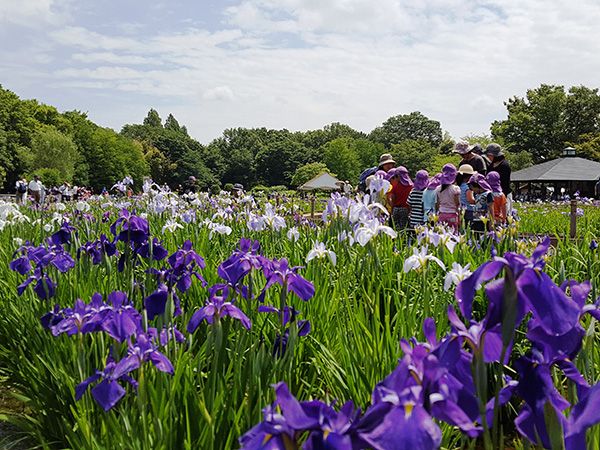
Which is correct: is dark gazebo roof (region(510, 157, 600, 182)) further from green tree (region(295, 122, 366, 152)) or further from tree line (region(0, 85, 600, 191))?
green tree (region(295, 122, 366, 152))

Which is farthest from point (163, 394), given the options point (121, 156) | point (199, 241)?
point (121, 156)

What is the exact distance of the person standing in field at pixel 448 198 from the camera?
20.1 ft

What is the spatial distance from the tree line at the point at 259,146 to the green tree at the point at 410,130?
16 centimetres

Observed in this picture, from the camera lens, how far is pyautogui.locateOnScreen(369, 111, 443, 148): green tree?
287ft

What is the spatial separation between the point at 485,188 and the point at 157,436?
16.1ft

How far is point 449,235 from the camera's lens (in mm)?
3602

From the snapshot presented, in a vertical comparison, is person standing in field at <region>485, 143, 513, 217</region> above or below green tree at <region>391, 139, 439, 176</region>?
below

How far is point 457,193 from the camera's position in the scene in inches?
241

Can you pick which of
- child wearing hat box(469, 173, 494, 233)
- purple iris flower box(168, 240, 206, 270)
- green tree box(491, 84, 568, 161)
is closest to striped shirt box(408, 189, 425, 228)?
child wearing hat box(469, 173, 494, 233)

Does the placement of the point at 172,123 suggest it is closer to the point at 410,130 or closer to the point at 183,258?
the point at 410,130

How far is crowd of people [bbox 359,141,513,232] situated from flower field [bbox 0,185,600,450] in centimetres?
113

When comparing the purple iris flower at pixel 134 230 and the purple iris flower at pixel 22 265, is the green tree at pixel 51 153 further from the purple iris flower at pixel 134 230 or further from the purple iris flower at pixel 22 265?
the purple iris flower at pixel 134 230

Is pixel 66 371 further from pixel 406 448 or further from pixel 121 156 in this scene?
pixel 121 156

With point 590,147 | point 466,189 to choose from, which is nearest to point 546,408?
point 466,189
